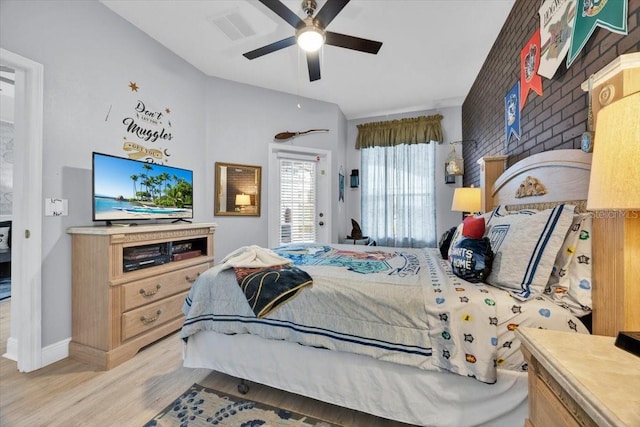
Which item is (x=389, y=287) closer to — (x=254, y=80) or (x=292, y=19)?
(x=292, y=19)

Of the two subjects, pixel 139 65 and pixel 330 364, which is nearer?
pixel 330 364

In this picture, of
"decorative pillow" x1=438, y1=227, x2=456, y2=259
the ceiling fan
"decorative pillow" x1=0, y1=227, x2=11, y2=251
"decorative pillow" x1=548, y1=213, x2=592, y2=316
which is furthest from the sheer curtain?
"decorative pillow" x1=0, y1=227, x2=11, y2=251

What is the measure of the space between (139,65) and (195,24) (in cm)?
69

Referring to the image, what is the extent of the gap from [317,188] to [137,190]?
7.97 ft

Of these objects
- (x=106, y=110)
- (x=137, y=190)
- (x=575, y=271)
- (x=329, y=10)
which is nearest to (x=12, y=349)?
(x=137, y=190)

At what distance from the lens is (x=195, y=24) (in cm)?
246

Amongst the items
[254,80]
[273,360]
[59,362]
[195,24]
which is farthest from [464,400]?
[254,80]

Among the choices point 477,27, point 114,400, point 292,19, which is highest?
point 477,27

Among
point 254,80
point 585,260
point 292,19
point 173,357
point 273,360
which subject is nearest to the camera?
point 585,260

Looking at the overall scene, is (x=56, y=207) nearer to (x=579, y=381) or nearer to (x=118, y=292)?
(x=118, y=292)

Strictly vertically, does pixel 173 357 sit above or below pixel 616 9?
below

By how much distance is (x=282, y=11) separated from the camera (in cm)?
178

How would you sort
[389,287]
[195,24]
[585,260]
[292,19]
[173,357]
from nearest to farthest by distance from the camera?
[585,260]
[389,287]
[292,19]
[173,357]
[195,24]

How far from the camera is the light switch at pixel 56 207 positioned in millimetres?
1915
